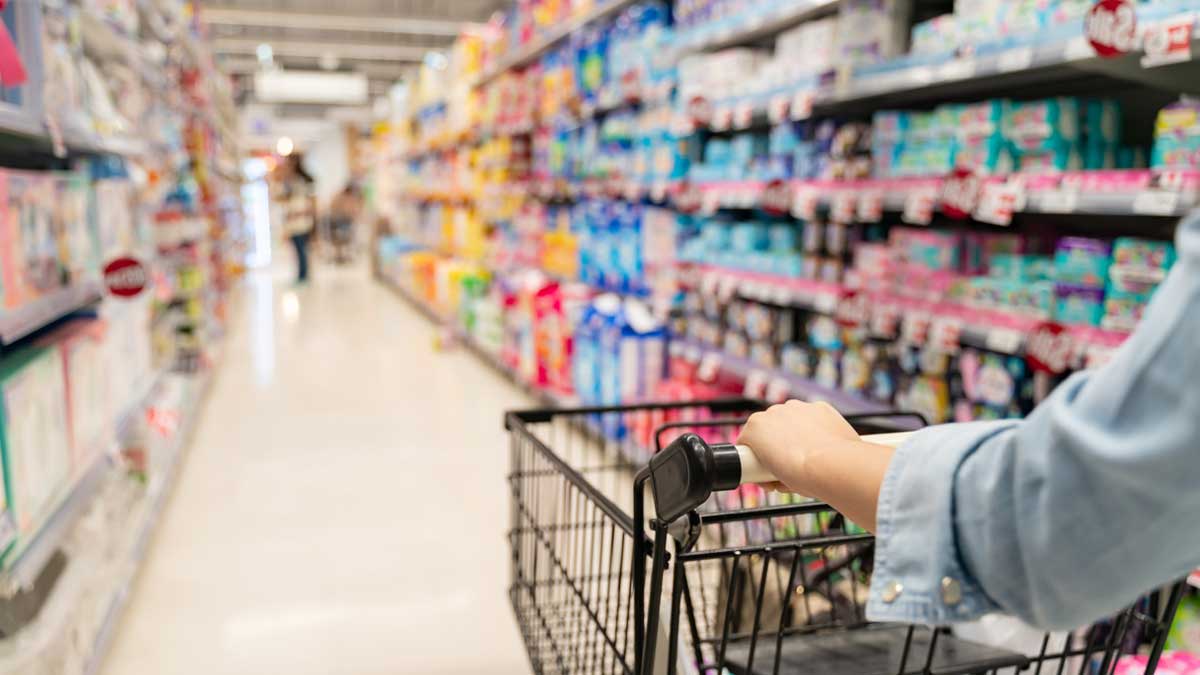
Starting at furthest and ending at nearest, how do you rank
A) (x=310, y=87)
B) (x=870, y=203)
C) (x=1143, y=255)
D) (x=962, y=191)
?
(x=310, y=87)
(x=870, y=203)
(x=962, y=191)
(x=1143, y=255)

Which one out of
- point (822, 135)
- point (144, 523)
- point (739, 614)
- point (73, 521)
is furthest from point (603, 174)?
point (739, 614)

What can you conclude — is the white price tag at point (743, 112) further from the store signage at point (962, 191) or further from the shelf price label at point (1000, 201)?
the shelf price label at point (1000, 201)

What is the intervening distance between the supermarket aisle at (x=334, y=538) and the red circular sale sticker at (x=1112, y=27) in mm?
1963

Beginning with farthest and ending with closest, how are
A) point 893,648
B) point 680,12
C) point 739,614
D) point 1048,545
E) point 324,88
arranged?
1. point 324,88
2. point 680,12
3. point 739,614
4. point 893,648
5. point 1048,545

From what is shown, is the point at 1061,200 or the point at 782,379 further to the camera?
the point at 782,379

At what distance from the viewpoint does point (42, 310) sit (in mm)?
2010

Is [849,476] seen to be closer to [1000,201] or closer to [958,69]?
[1000,201]

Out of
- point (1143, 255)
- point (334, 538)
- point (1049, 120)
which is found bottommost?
point (334, 538)

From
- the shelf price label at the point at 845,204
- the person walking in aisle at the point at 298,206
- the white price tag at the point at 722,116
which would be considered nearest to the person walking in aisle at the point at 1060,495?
the shelf price label at the point at 845,204

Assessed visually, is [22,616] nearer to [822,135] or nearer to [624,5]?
[822,135]

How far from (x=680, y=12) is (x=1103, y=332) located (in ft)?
7.94

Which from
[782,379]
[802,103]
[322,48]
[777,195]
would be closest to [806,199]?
[777,195]

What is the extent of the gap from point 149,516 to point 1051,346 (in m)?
2.77

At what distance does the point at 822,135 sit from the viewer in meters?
2.87
